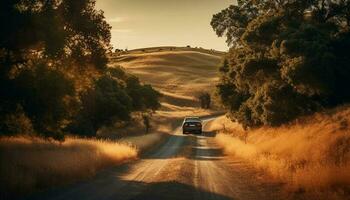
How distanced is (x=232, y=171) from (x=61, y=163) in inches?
315

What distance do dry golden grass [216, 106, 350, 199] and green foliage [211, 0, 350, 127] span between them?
73.2 inches

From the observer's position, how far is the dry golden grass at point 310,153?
1681 cm

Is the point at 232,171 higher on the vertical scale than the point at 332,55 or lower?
lower

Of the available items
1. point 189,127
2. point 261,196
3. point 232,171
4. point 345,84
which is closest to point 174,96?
point 189,127

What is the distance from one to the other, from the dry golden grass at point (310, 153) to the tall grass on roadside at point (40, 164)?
7.54 meters

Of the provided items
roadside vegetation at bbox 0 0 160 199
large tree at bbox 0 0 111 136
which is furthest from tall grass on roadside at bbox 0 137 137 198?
large tree at bbox 0 0 111 136

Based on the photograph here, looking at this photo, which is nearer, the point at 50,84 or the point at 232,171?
the point at 50,84

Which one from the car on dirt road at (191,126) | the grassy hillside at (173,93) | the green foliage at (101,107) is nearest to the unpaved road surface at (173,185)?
the green foliage at (101,107)

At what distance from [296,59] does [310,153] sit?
35.2 ft

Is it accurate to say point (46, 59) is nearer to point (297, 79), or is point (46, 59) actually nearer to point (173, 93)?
point (297, 79)

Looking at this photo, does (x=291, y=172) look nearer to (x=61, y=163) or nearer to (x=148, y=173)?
(x=148, y=173)

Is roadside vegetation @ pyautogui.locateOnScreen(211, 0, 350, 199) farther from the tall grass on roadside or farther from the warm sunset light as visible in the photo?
the tall grass on roadside

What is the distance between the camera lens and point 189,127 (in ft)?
223

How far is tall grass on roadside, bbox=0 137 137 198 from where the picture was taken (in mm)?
17391
